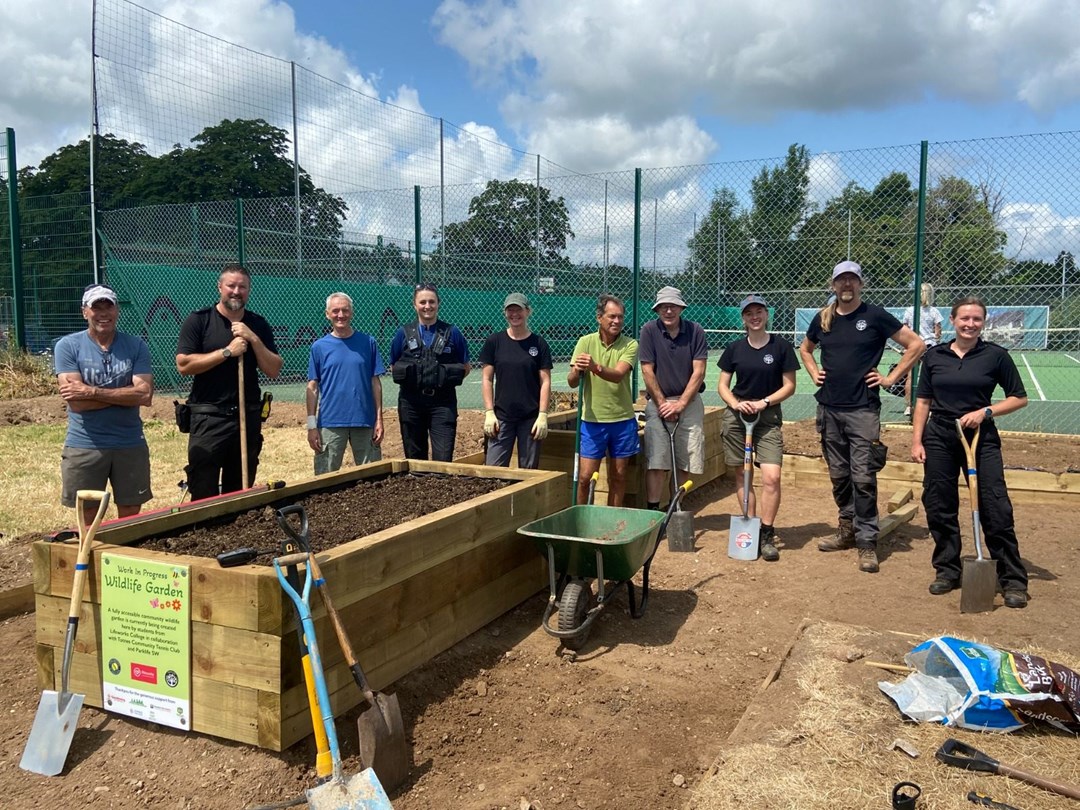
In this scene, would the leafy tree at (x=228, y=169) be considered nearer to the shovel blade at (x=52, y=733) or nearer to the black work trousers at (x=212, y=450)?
the black work trousers at (x=212, y=450)

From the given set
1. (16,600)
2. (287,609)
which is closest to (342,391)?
(16,600)

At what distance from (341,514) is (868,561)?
347 cm

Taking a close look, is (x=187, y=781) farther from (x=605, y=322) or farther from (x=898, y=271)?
(x=898, y=271)

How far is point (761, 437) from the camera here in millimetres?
5883

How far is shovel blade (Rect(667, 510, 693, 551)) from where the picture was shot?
582cm

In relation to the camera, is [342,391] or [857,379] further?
[857,379]

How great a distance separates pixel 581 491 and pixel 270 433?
612 centimetres

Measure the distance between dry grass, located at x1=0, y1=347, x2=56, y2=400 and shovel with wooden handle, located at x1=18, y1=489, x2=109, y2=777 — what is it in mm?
11928

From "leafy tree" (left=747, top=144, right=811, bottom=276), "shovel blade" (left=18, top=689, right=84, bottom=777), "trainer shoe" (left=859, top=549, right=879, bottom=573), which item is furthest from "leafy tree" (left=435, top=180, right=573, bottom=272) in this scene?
"shovel blade" (left=18, top=689, right=84, bottom=777)

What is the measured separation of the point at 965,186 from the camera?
8.31 meters

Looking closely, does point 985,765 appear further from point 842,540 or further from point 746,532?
point 842,540

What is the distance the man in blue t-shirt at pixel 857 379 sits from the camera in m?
5.47

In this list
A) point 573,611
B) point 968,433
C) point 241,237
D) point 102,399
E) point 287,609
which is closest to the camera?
point 287,609

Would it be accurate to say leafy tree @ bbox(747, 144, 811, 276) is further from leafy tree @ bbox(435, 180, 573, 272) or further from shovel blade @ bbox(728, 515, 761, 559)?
shovel blade @ bbox(728, 515, 761, 559)
